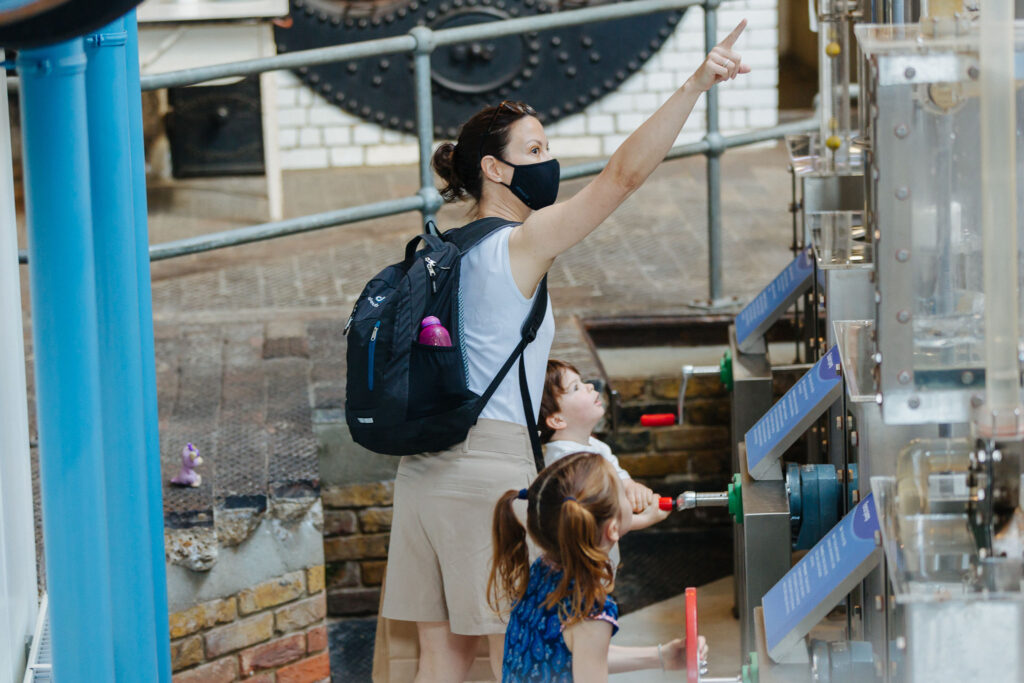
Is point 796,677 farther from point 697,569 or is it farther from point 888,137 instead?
point 697,569

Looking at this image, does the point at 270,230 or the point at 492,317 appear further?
the point at 270,230

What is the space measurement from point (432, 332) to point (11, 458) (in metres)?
0.69

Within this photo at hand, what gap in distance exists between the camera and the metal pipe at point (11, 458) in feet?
7.11

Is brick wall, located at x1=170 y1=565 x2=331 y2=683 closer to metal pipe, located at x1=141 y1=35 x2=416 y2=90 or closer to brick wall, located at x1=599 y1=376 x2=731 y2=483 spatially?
brick wall, located at x1=599 y1=376 x2=731 y2=483

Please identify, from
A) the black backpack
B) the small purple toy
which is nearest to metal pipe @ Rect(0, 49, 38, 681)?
the black backpack

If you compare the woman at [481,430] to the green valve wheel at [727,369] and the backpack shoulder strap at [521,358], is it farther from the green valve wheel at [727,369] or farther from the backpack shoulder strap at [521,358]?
the green valve wheel at [727,369]

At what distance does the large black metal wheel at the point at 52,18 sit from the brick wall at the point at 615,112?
179 inches

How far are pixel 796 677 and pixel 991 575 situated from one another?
0.46 m

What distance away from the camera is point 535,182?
8.64ft

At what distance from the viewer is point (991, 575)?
5.82 feet

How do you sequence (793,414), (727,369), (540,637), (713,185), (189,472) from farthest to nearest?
(713,185), (727,369), (189,472), (793,414), (540,637)

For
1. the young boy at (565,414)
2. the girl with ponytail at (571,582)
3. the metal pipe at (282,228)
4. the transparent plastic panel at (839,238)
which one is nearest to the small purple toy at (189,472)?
the metal pipe at (282,228)

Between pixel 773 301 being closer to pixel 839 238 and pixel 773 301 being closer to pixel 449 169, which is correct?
pixel 839 238

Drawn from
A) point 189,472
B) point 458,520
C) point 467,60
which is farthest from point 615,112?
point 458,520
